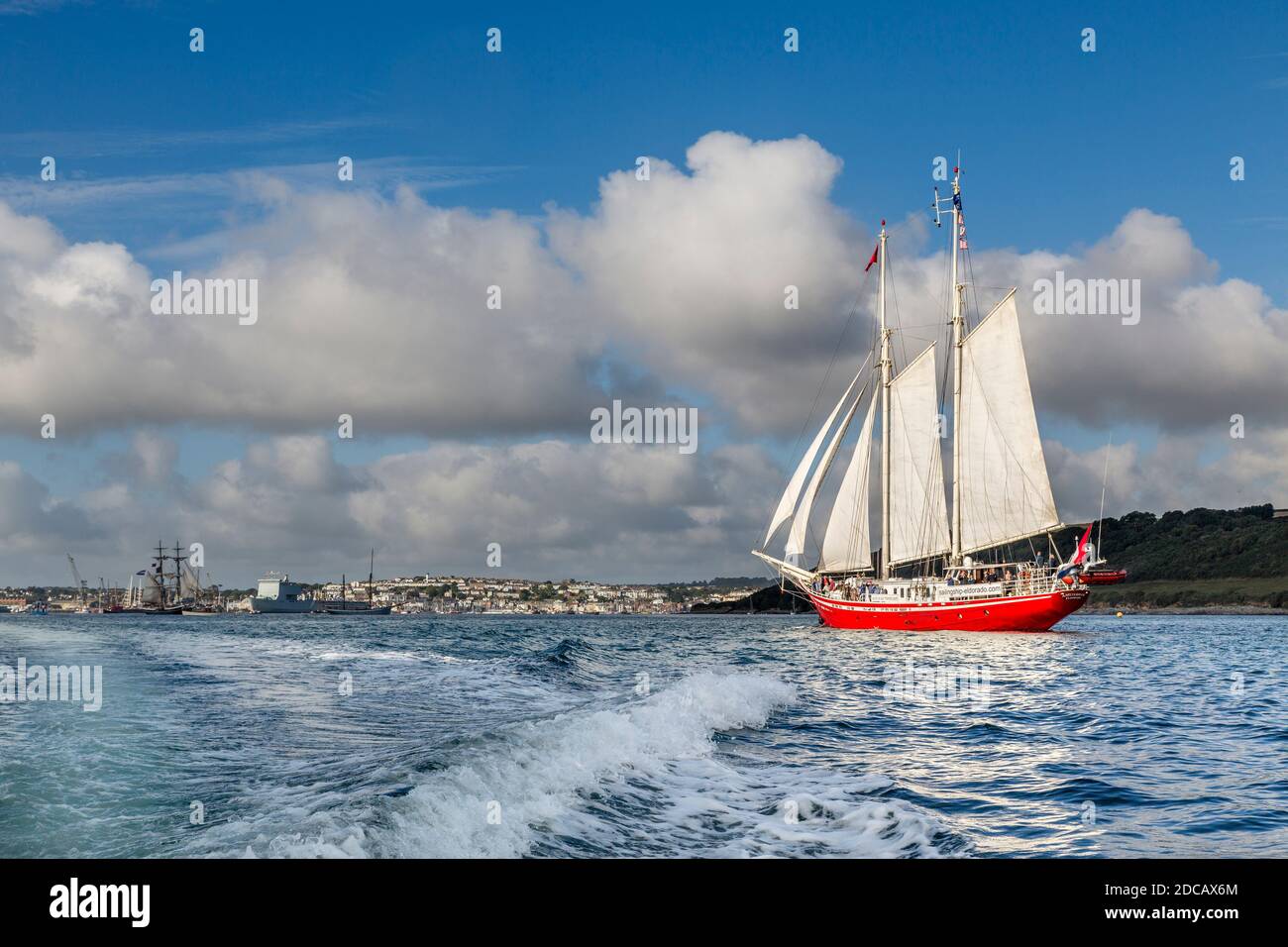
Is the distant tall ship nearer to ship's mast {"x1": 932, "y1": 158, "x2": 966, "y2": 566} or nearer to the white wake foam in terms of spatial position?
ship's mast {"x1": 932, "y1": 158, "x2": 966, "y2": 566}

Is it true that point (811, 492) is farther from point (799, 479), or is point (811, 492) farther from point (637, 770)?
point (637, 770)

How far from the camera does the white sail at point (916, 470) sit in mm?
97250

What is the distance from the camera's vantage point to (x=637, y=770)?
54.3ft

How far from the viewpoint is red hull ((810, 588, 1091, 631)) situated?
82562 millimetres

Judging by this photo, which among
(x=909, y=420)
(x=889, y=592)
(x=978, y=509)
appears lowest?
(x=889, y=592)

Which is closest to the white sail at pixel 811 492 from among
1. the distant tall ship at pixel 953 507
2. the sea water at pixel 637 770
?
the distant tall ship at pixel 953 507

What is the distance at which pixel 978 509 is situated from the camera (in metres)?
91.7

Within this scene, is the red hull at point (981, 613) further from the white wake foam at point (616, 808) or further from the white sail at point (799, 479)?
the white wake foam at point (616, 808)

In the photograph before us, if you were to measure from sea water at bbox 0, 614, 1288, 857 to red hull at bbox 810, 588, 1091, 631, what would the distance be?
2030 inches

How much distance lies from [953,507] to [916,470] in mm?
5550

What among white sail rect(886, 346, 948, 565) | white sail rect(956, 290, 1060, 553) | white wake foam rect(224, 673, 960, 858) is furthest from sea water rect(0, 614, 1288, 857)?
white sail rect(886, 346, 948, 565)
